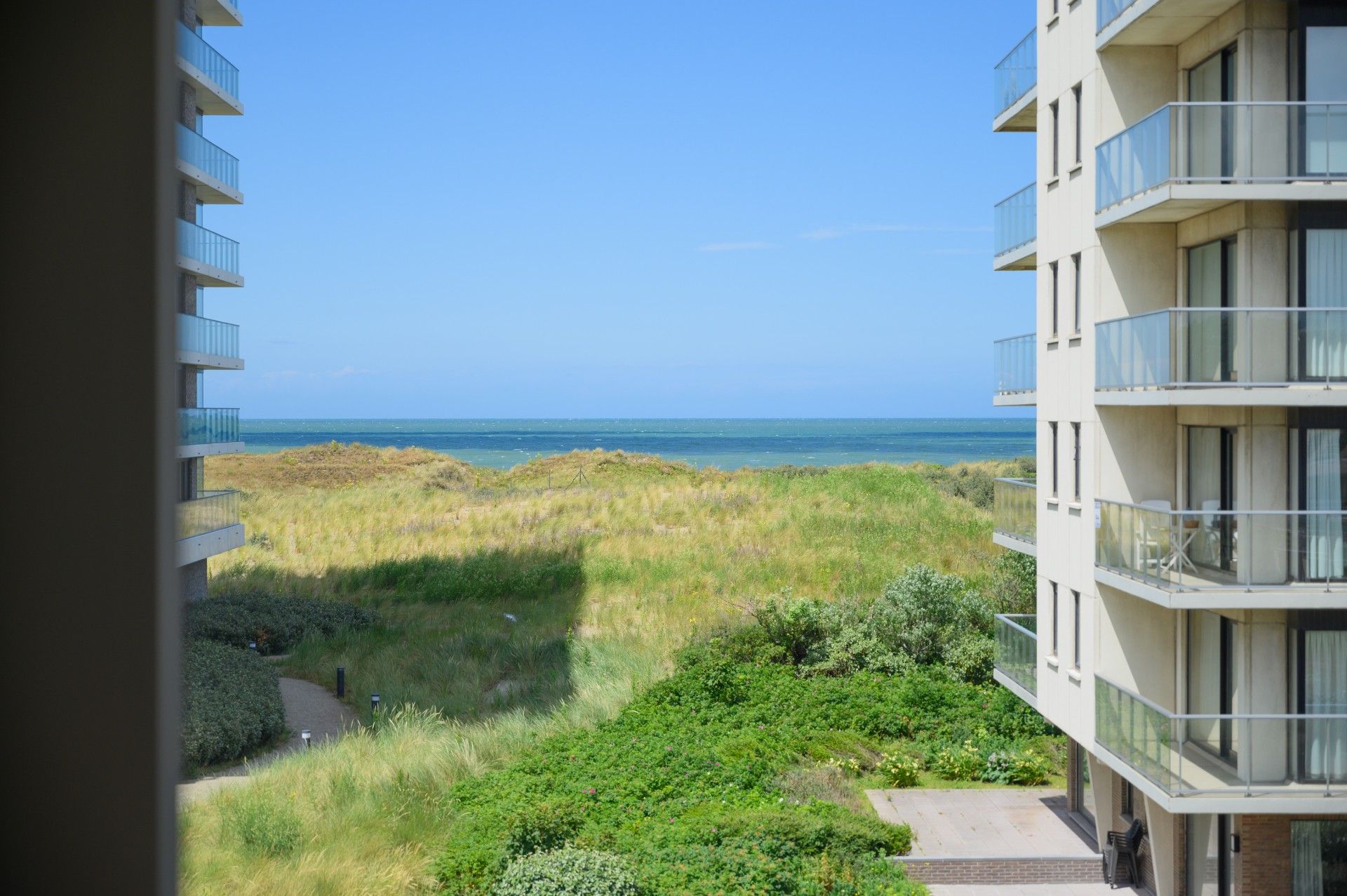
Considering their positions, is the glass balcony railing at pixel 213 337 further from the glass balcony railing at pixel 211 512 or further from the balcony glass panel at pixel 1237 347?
the balcony glass panel at pixel 1237 347

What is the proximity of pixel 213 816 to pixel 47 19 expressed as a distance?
13.0 metres

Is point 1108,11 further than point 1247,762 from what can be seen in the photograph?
Yes

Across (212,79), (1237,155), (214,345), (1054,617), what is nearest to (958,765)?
(1054,617)

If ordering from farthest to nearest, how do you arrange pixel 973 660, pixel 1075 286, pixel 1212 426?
pixel 973 660 < pixel 1075 286 < pixel 1212 426

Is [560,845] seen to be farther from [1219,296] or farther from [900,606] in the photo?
[900,606]

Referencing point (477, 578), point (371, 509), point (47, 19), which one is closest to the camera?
point (47, 19)

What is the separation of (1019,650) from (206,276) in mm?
18168

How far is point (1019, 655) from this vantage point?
15.9 meters

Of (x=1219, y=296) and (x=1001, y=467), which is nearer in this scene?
(x=1219, y=296)

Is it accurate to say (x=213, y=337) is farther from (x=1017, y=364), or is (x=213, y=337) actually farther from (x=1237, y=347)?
(x=1237, y=347)

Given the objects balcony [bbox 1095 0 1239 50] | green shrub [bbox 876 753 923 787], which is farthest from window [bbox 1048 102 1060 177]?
green shrub [bbox 876 753 923 787]

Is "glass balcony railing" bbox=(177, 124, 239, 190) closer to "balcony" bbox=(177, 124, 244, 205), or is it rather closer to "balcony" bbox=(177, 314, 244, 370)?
"balcony" bbox=(177, 124, 244, 205)

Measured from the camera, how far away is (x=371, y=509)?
40.6 meters

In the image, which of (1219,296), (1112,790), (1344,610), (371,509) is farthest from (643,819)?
(371,509)
